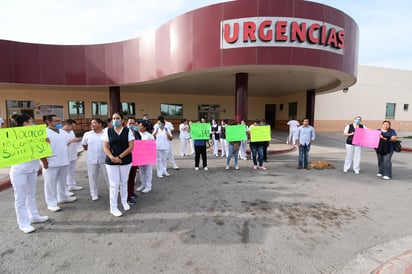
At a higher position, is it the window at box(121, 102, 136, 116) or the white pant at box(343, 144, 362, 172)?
the window at box(121, 102, 136, 116)

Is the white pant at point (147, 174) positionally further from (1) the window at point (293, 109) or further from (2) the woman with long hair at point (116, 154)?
(1) the window at point (293, 109)

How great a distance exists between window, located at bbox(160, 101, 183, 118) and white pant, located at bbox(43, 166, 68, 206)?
15.7 metres

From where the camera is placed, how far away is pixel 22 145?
304 centimetres

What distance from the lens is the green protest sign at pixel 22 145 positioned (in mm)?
2912

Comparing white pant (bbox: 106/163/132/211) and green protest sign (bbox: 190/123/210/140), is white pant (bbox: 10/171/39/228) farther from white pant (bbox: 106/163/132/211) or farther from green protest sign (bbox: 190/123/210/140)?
green protest sign (bbox: 190/123/210/140)

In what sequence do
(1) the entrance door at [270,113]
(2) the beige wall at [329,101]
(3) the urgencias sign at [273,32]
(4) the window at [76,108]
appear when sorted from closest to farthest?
1. (3) the urgencias sign at [273,32]
2. (4) the window at [76,108]
3. (2) the beige wall at [329,101]
4. (1) the entrance door at [270,113]

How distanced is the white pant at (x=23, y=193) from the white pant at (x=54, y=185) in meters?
0.40

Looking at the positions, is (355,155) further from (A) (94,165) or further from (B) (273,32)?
(A) (94,165)

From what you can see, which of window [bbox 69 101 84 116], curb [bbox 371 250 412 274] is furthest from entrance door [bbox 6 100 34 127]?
curb [bbox 371 250 412 274]

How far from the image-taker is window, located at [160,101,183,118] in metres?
19.5

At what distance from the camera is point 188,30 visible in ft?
30.3

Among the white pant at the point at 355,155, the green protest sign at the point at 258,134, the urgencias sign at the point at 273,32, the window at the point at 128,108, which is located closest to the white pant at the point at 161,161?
the green protest sign at the point at 258,134

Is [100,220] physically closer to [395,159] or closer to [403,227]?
[403,227]

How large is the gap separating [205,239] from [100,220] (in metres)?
1.95
